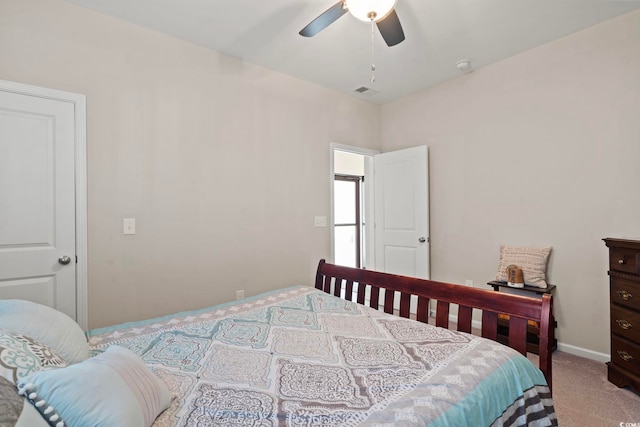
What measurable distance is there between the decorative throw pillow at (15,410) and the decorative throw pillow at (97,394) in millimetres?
29

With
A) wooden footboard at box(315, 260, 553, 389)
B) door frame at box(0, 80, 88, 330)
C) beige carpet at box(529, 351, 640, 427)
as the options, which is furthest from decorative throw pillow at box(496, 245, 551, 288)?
door frame at box(0, 80, 88, 330)

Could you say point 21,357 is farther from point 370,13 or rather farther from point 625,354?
point 625,354

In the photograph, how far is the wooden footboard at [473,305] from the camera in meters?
1.38

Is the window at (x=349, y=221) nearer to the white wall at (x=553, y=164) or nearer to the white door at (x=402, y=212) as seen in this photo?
the white door at (x=402, y=212)

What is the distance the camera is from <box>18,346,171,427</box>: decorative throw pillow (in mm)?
718

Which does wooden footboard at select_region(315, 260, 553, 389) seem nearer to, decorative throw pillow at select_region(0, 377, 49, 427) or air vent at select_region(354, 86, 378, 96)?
decorative throw pillow at select_region(0, 377, 49, 427)

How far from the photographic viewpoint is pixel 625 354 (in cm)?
211

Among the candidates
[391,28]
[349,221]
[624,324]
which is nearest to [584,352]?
[624,324]

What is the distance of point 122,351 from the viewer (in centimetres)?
105

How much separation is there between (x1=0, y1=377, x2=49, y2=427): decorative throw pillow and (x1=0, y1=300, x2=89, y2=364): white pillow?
0.42 metres

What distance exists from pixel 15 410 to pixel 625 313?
10.3 ft

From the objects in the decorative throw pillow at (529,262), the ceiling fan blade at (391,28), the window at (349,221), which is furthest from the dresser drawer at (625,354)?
the window at (349,221)

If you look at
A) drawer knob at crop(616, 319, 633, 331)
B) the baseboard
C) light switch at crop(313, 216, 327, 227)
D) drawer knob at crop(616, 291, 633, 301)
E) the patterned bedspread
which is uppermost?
light switch at crop(313, 216, 327, 227)

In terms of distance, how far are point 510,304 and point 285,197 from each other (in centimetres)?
231
